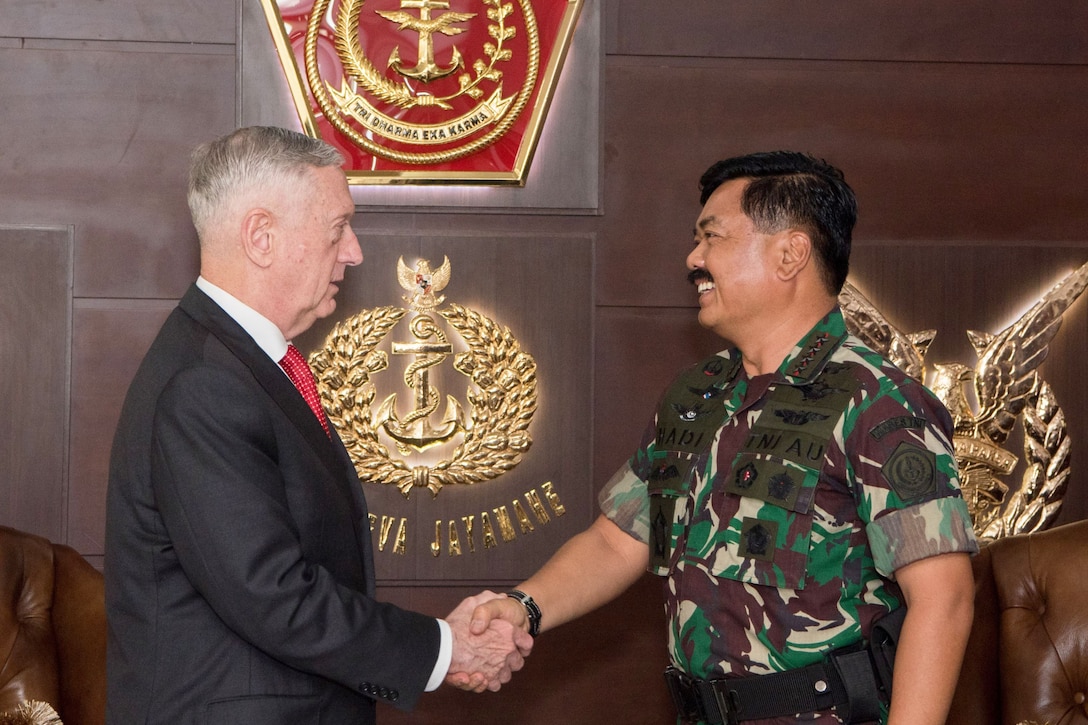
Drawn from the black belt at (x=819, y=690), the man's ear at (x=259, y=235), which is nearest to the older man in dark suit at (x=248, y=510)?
the man's ear at (x=259, y=235)

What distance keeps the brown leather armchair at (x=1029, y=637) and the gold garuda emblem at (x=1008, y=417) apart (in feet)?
1.41

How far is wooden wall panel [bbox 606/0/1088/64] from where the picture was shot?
9.77ft

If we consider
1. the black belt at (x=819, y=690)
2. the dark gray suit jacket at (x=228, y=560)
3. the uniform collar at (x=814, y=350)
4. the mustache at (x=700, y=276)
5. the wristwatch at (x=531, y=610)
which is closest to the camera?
the dark gray suit jacket at (x=228, y=560)

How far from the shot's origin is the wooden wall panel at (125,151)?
2.85m

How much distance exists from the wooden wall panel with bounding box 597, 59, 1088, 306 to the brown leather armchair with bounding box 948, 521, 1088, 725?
3.03ft

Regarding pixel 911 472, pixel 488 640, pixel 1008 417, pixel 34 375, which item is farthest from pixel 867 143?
pixel 34 375

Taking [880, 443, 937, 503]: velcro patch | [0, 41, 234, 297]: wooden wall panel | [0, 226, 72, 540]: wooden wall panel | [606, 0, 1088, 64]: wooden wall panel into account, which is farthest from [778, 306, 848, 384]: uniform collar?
[0, 226, 72, 540]: wooden wall panel

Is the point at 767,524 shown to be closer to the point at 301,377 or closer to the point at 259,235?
the point at 301,377

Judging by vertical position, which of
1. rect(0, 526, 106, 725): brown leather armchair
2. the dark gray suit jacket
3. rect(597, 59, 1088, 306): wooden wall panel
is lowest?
rect(0, 526, 106, 725): brown leather armchair

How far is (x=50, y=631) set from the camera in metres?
2.60

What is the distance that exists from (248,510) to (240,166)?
0.55 m

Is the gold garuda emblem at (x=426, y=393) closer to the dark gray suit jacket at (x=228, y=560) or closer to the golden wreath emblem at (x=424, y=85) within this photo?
the golden wreath emblem at (x=424, y=85)

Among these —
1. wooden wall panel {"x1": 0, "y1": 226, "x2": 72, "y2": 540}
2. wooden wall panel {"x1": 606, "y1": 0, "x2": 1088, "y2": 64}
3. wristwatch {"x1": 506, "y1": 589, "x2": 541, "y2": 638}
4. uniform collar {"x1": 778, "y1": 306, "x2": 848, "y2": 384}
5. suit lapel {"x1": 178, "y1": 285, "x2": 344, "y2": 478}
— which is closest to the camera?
suit lapel {"x1": 178, "y1": 285, "x2": 344, "y2": 478}

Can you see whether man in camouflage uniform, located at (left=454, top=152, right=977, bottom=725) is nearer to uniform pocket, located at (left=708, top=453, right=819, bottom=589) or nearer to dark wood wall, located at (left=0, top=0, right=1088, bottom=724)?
uniform pocket, located at (left=708, top=453, right=819, bottom=589)
